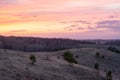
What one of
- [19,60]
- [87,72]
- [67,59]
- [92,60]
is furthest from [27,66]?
[92,60]

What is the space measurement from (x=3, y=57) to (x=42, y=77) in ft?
19.4

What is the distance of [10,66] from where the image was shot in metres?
34.8

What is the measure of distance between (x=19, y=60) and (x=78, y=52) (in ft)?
135

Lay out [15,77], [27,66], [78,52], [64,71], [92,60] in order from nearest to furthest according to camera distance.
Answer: [15,77] < [27,66] < [64,71] < [92,60] < [78,52]

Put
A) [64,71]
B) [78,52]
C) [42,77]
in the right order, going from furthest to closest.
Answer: [78,52] < [64,71] < [42,77]

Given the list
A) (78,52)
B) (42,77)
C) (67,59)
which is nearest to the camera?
(42,77)

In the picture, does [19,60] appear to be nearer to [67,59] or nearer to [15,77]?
[15,77]

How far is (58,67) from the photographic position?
41188mm

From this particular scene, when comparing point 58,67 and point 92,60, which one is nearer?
point 58,67

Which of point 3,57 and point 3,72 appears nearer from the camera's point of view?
point 3,72

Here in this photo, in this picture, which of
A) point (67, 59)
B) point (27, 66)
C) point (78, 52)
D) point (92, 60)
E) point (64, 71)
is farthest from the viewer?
point (78, 52)

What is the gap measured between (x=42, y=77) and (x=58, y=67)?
22.5 ft

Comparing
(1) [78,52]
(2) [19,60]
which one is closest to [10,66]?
(2) [19,60]

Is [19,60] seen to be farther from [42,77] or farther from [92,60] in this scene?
[92,60]
